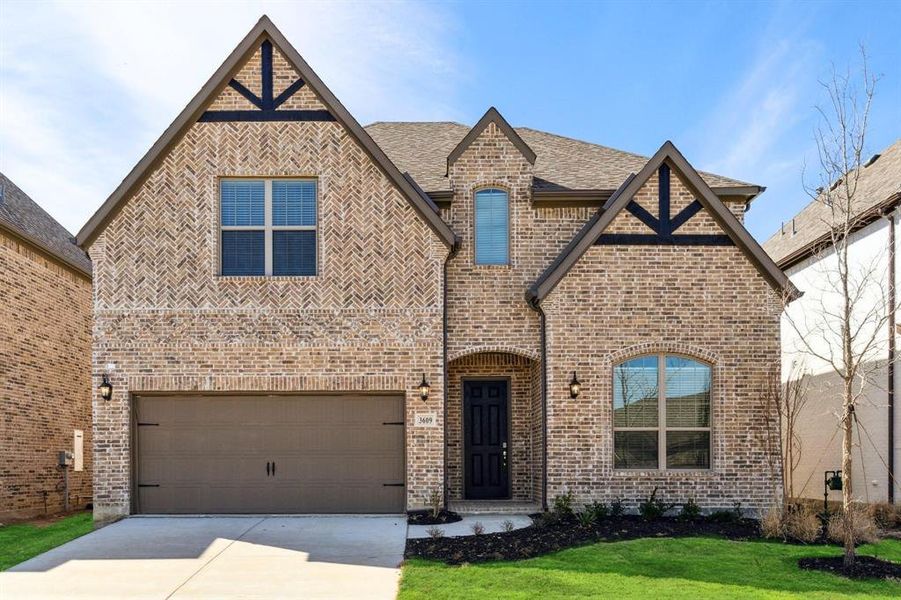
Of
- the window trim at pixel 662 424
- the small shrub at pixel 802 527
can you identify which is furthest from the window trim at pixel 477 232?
the small shrub at pixel 802 527

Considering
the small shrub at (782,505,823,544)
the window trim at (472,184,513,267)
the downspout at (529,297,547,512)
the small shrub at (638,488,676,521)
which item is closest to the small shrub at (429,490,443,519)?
the downspout at (529,297,547,512)

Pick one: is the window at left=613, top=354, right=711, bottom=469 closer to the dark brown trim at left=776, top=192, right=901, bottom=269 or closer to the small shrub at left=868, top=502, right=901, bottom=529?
the small shrub at left=868, top=502, right=901, bottom=529

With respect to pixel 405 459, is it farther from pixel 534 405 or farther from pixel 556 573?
pixel 556 573

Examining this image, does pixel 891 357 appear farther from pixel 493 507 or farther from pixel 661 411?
pixel 493 507

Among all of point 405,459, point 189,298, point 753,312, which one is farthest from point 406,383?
point 753,312

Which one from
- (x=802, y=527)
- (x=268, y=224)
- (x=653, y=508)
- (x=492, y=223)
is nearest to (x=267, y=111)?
(x=268, y=224)

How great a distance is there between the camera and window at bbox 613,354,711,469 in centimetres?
1427

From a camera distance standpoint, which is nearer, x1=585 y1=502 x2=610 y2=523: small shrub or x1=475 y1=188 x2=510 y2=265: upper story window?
x1=585 y1=502 x2=610 y2=523: small shrub

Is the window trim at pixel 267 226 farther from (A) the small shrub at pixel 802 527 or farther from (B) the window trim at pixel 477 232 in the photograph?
(A) the small shrub at pixel 802 527

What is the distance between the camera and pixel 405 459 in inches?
568

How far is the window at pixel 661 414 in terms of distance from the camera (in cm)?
1427

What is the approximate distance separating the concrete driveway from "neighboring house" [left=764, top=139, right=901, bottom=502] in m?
7.67

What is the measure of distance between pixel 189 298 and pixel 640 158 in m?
9.27

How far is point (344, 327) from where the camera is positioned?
14312mm
